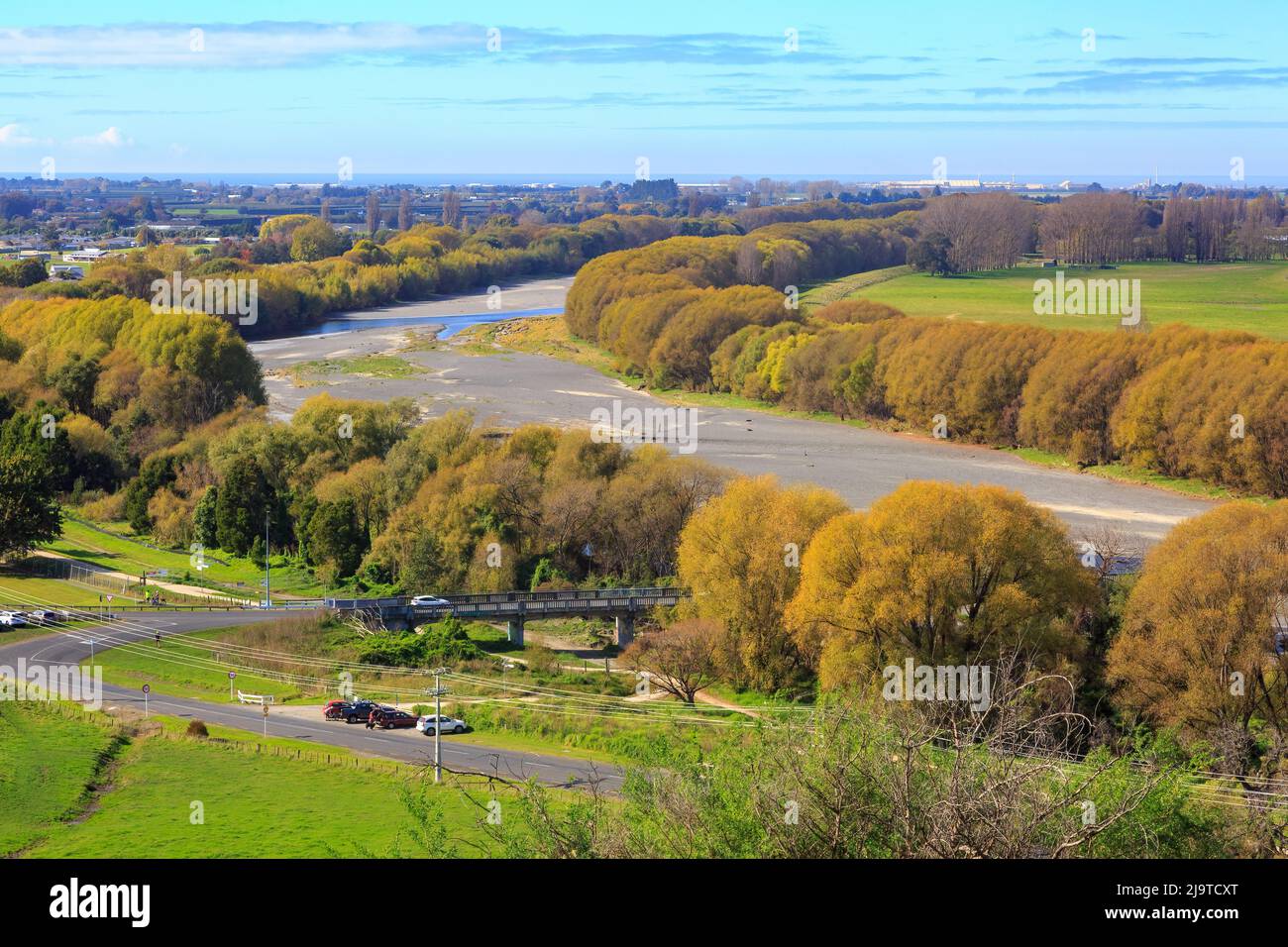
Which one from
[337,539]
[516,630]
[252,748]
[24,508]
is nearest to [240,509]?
[337,539]

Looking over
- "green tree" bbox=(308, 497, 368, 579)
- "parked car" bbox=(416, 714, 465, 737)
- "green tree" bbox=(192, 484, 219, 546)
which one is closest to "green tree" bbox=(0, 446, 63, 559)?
"green tree" bbox=(192, 484, 219, 546)

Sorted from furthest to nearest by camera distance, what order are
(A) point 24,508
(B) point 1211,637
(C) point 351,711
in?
1. (A) point 24,508
2. (C) point 351,711
3. (B) point 1211,637

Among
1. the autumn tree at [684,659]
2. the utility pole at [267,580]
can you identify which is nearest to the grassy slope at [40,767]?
the utility pole at [267,580]

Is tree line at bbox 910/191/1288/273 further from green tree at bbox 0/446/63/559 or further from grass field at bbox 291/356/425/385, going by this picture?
green tree at bbox 0/446/63/559

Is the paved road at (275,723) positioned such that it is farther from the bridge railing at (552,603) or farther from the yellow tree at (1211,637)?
the yellow tree at (1211,637)

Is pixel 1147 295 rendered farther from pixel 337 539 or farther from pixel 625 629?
pixel 625 629

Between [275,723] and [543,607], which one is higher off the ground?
[543,607]
